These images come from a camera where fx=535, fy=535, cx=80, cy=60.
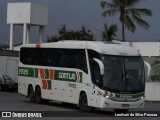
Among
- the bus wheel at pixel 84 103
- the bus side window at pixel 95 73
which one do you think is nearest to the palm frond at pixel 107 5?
the bus wheel at pixel 84 103

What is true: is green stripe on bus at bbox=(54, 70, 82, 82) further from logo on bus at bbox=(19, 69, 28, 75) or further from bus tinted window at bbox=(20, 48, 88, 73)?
logo on bus at bbox=(19, 69, 28, 75)

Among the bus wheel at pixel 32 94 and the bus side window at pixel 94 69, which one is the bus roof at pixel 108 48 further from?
the bus wheel at pixel 32 94

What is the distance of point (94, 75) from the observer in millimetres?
23719

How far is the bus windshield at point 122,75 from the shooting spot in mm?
23203

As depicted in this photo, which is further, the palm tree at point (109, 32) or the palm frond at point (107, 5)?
the palm tree at point (109, 32)

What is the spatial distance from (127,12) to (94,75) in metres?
40.6

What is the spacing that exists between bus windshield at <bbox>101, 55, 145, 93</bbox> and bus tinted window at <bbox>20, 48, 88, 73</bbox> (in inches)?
52.9

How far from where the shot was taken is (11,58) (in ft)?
184

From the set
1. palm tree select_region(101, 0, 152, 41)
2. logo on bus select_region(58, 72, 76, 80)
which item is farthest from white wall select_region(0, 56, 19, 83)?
logo on bus select_region(58, 72, 76, 80)

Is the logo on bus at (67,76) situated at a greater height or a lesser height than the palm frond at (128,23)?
lesser

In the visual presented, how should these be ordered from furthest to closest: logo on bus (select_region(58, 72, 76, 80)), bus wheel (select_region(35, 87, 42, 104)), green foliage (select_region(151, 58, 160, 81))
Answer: green foliage (select_region(151, 58, 160, 81)) < bus wheel (select_region(35, 87, 42, 104)) < logo on bus (select_region(58, 72, 76, 80))

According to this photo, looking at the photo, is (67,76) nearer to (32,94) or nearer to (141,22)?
(32,94)

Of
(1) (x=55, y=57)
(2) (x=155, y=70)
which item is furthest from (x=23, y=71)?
(2) (x=155, y=70)

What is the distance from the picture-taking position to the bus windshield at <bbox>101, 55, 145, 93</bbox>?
23.2 metres
